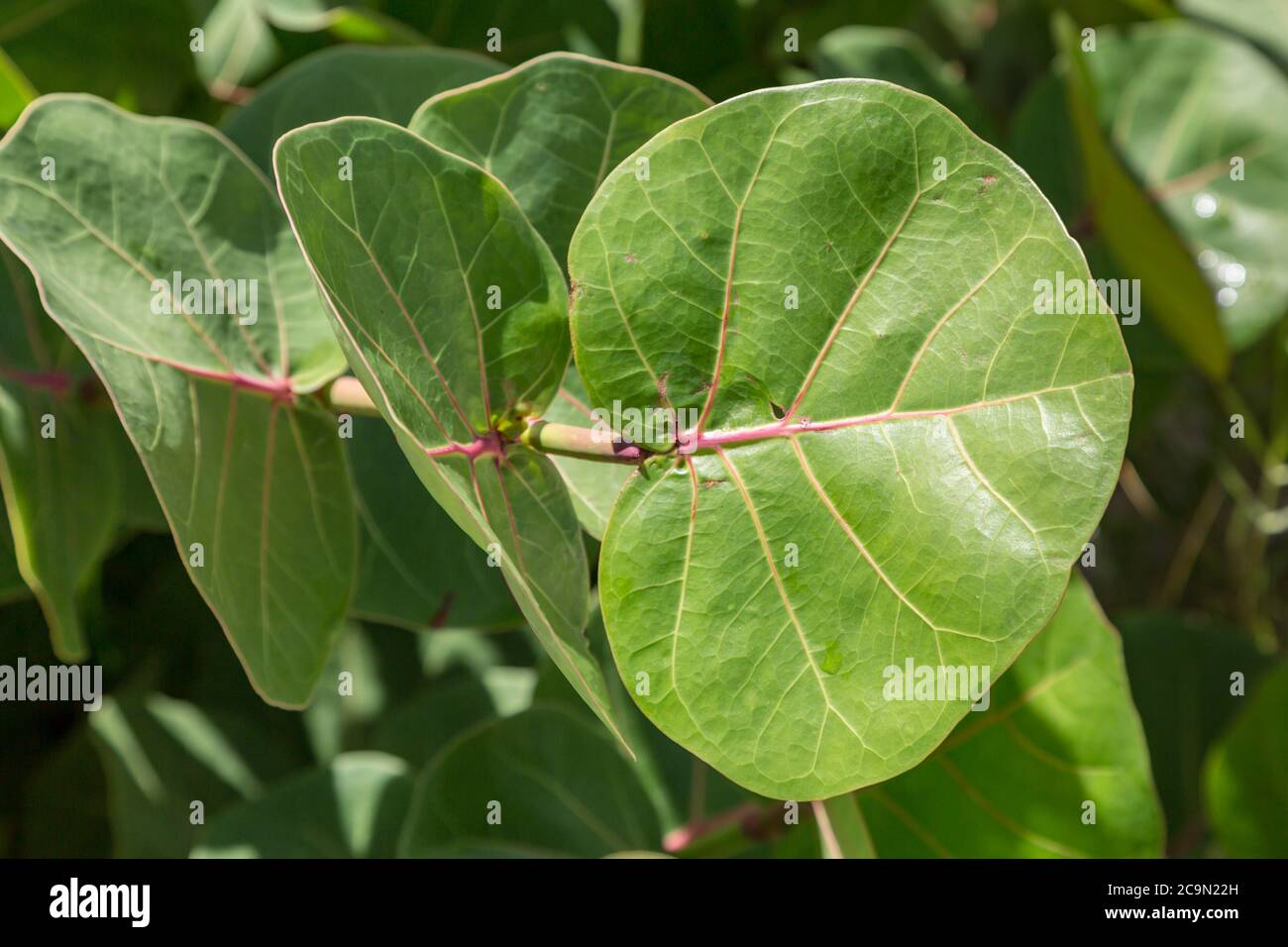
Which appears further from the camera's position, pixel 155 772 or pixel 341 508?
pixel 155 772

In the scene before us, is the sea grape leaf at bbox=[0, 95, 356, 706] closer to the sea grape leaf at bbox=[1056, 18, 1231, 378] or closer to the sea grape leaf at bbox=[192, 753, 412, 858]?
the sea grape leaf at bbox=[192, 753, 412, 858]

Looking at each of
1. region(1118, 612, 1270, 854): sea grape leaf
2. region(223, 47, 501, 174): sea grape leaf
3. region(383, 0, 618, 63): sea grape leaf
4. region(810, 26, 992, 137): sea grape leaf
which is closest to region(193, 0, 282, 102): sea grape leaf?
region(383, 0, 618, 63): sea grape leaf

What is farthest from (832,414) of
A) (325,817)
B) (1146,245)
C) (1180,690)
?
(1180,690)

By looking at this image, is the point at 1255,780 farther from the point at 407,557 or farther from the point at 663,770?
the point at 407,557

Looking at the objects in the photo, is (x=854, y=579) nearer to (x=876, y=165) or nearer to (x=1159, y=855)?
(x=876, y=165)

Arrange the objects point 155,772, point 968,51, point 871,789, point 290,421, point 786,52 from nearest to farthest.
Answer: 1. point 290,421
2. point 871,789
3. point 155,772
4. point 786,52
5. point 968,51

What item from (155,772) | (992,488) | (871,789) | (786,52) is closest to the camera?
(992,488)

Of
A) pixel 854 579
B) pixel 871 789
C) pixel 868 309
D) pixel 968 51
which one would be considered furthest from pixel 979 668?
pixel 968 51
